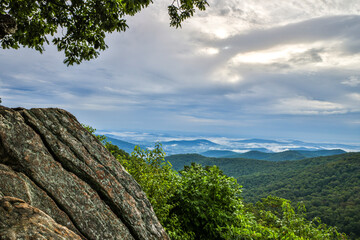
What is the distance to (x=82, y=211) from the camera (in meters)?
6.69

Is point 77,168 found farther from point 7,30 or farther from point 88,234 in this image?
point 7,30

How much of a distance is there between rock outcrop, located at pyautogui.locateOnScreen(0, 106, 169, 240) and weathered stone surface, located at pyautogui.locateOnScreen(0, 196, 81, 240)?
0.91 m

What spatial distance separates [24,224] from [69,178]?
7.98ft

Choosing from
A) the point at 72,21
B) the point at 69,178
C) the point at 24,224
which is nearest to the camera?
the point at 24,224

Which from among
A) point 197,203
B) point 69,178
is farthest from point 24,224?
point 197,203

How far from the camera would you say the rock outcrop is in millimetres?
6241

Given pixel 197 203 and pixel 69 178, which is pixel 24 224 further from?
pixel 197 203

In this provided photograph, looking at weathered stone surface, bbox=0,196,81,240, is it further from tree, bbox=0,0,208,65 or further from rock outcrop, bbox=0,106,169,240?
tree, bbox=0,0,208,65

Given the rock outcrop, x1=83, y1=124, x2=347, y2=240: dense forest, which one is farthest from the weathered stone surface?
x1=83, y1=124, x2=347, y2=240: dense forest

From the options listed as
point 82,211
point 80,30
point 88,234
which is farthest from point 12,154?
point 80,30

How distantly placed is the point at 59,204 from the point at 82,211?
71cm

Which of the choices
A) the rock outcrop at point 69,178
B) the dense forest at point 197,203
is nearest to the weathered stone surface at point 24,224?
the rock outcrop at point 69,178

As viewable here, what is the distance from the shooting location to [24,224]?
4.68 m

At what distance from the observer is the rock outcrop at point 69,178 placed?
6241 mm
